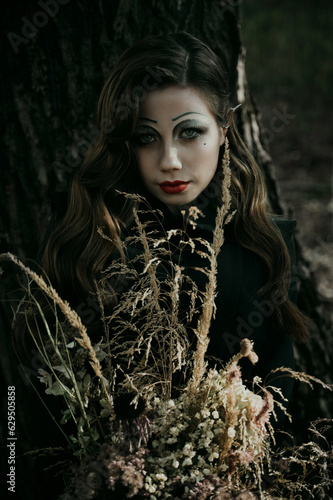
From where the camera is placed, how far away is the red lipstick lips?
194 centimetres

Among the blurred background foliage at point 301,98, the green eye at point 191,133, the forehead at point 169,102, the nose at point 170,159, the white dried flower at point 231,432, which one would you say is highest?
the blurred background foliage at point 301,98

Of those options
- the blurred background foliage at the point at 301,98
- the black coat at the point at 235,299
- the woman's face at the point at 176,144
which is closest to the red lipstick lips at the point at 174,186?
the woman's face at the point at 176,144

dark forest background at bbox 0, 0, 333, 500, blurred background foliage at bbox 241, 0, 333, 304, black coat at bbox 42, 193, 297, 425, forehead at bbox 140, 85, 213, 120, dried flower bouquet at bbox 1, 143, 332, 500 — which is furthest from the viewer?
blurred background foliage at bbox 241, 0, 333, 304

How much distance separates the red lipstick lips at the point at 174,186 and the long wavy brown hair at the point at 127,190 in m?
0.17

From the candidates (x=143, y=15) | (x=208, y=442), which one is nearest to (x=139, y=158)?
(x=143, y=15)

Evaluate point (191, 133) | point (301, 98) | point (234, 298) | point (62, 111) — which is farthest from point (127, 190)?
point (301, 98)

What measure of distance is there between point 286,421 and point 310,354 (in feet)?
1.26

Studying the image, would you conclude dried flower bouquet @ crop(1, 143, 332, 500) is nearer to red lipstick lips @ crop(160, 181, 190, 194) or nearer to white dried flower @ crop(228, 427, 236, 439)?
white dried flower @ crop(228, 427, 236, 439)

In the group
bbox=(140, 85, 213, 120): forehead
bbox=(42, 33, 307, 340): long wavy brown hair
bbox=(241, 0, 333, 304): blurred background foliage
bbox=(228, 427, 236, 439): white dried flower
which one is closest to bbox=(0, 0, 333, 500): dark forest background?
bbox=(42, 33, 307, 340): long wavy brown hair

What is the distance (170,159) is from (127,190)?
29cm

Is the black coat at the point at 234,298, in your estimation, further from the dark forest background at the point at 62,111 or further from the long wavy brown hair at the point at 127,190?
the dark forest background at the point at 62,111

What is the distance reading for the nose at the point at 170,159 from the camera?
1.87 meters

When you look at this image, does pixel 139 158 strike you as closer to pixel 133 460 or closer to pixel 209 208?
pixel 209 208

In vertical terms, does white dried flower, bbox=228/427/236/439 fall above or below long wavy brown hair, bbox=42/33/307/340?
below
